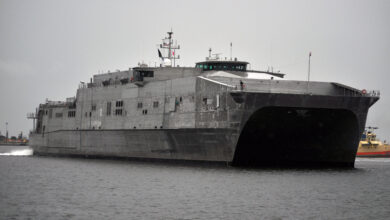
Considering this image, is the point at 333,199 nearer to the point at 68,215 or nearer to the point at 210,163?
the point at 68,215

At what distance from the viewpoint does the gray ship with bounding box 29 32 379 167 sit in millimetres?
41875

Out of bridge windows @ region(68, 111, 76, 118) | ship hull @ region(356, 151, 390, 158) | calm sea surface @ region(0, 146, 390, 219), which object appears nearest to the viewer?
calm sea surface @ region(0, 146, 390, 219)

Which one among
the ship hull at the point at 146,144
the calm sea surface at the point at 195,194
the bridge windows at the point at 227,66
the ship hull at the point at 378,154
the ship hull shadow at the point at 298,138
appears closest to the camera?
the calm sea surface at the point at 195,194

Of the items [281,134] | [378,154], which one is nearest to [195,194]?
[281,134]

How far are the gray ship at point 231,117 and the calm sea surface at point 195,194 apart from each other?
92.1 inches

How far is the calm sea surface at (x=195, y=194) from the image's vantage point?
84.9ft

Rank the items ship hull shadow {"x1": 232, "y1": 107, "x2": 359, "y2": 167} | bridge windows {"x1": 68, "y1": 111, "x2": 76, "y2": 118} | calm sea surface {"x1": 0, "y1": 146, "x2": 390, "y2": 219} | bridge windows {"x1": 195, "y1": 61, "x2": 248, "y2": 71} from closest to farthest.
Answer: calm sea surface {"x1": 0, "y1": 146, "x2": 390, "y2": 219} < ship hull shadow {"x1": 232, "y1": 107, "x2": 359, "y2": 167} < bridge windows {"x1": 195, "y1": 61, "x2": 248, "y2": 71} < bridge windows {"x1": 68, "y1": 111, "x2": 76, "y2": 118}

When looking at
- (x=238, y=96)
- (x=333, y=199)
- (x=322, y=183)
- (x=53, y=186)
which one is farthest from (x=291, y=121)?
(x=53, y=186)

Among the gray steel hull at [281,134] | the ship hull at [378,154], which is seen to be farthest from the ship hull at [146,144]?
the ship hull at [378,154]

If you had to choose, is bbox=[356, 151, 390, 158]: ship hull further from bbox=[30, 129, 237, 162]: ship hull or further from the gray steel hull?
bbox=[30, 129, 237, 162]: ship hull

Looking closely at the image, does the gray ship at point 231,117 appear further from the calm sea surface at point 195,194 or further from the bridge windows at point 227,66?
the calm sea surface at point 195,194

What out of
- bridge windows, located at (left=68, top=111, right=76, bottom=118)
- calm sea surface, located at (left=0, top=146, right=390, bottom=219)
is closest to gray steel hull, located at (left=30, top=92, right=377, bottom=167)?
→ calm sea surface, located at (left=0, top=146, right=390, bottom=219)

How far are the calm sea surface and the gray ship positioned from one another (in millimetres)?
2338

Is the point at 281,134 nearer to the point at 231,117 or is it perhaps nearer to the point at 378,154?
the point at 231,117
